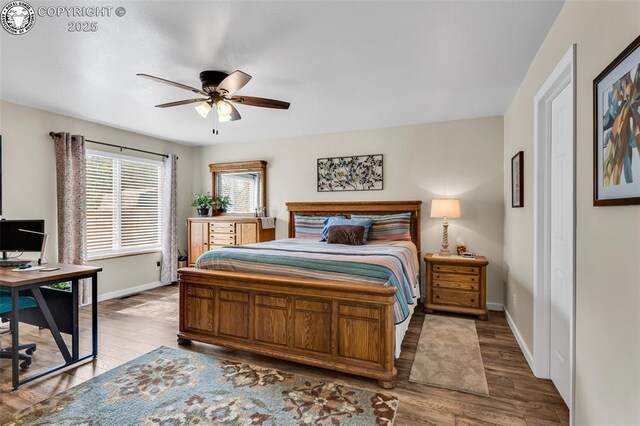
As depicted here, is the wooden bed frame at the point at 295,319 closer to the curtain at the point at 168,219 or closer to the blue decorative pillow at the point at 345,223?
the blue decorative pillow at the point at 345,223

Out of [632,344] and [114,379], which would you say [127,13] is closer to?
[114,379]

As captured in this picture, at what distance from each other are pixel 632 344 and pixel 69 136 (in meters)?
5.41

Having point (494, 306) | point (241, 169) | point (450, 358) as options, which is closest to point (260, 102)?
point (450, 358)

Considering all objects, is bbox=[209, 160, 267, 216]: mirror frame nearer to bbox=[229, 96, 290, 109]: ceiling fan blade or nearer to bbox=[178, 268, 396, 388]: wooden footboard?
bbox=[229, 96, 290, 109]: ceiling fan blade

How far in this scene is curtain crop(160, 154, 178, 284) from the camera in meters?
5.45

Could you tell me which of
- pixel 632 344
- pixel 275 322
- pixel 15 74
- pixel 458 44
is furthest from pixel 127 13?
pixel 632 344

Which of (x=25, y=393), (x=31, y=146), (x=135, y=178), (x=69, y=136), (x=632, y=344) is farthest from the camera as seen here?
(x=135, y=178)

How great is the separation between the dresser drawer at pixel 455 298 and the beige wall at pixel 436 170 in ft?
1.87

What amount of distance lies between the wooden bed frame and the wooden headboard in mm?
2307

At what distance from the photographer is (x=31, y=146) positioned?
3777 mm

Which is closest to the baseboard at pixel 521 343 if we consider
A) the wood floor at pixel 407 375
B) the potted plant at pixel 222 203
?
the wood floor at pixel 407 375

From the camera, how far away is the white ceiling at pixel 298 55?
200 cm

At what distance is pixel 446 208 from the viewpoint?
157 inches

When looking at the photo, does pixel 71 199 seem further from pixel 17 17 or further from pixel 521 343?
pixel 521 343
